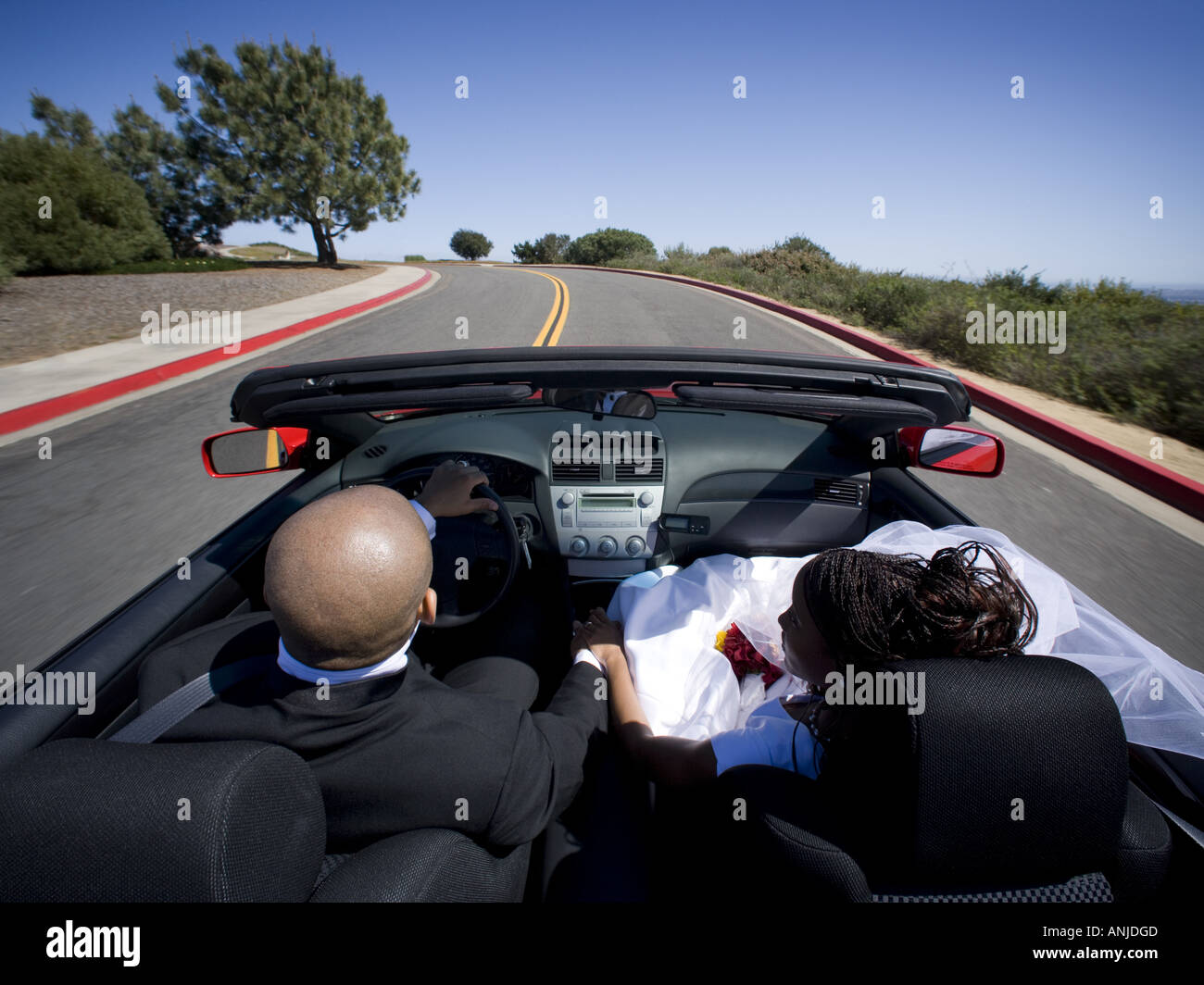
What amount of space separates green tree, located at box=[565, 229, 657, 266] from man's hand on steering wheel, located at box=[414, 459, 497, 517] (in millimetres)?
45864

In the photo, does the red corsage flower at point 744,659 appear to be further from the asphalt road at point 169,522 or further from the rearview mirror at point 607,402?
the asphalt road at point 169,522

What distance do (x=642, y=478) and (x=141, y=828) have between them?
2.11 m

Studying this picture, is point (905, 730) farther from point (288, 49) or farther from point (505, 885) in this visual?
point (288, 49)

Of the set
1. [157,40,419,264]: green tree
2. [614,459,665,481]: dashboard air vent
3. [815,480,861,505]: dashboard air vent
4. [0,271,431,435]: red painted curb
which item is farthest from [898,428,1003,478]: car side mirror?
[157,40,419,264]: green tree

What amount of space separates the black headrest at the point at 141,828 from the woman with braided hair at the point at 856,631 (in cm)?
105

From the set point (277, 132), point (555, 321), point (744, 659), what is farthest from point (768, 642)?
point (277, 132)

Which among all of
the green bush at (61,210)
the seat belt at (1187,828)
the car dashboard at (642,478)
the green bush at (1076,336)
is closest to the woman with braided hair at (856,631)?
the seat belt at (1187,828)

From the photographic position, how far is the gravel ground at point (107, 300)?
10.9m

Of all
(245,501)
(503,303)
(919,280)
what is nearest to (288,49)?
(503,303)

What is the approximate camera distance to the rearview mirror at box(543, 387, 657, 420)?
2.60 meters

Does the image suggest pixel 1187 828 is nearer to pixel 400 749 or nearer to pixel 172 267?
pixel 400 749

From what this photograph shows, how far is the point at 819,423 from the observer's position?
2.88m

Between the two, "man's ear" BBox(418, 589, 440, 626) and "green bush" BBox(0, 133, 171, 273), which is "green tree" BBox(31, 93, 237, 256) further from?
"man's ear" BBox(418, 589, 440, 626)
